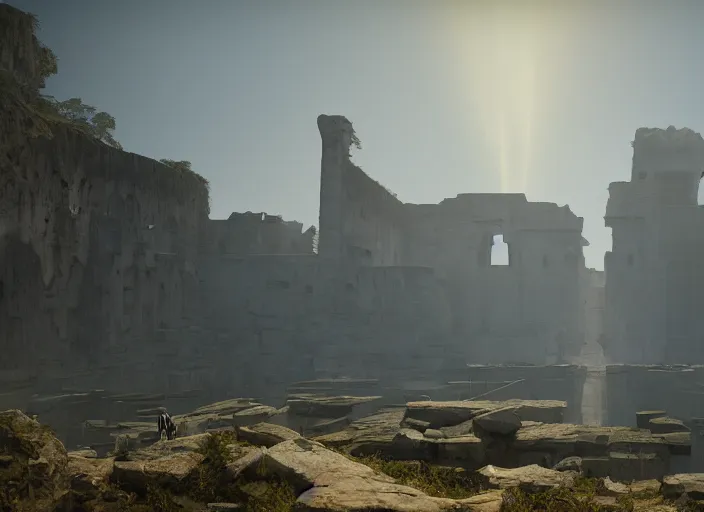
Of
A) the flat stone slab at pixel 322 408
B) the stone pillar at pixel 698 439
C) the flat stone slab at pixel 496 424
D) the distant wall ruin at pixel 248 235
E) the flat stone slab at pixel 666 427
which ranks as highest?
the distant wall ruin at pixel 248 235

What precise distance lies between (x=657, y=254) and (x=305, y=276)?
1666 centimetres

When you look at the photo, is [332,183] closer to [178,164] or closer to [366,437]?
[178,164]

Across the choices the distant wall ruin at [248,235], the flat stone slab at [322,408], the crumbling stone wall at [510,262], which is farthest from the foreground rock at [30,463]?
the crumbling stone wall at [510,262]

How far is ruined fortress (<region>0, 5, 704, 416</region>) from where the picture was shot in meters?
19.6

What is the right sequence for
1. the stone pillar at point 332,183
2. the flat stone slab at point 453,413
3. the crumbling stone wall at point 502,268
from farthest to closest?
1. the crumbling stone wall at point 502,268
2. the stone pillar at point 332,183
3. the flat stone slab at point 453,413

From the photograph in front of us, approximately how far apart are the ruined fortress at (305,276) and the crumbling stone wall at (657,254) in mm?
76

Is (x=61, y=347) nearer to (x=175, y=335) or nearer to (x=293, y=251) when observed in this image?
(x=175, y=335)

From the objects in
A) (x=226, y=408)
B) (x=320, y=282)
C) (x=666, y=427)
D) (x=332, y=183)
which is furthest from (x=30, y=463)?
(x=332, y=183)

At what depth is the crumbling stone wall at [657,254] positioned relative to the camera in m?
32.4

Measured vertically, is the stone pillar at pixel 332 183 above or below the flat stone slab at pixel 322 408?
above

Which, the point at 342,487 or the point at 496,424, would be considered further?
the point at 496,424

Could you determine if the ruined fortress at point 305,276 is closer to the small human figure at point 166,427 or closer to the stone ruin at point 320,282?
the stone ruin at point 320,282

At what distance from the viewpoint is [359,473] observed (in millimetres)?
6383

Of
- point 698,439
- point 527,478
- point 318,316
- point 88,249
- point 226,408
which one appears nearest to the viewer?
point 527,478
